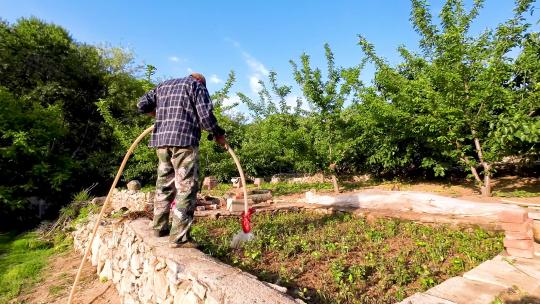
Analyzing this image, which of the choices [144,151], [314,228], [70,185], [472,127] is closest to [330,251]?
[314,228]

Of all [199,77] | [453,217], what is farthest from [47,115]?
[453,217]

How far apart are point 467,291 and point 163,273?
2.89 m

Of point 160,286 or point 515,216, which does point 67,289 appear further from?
point 515,216

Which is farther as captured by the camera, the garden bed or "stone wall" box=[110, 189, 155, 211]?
"stone wall" box=[110, 189, 155, 211]

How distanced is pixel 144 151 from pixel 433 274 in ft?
25.2

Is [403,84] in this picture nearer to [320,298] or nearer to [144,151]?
[144,151]

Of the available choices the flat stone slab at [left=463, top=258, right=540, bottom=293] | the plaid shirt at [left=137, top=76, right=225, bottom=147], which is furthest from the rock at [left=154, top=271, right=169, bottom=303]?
the flat stone slab at [left=463, top=258, right=540, bottom=293]

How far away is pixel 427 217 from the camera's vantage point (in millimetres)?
5586

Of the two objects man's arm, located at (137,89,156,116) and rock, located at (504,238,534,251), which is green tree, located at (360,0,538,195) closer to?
rock, located at (504,238,534,251)

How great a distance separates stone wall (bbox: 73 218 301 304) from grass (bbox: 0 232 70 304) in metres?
1.14

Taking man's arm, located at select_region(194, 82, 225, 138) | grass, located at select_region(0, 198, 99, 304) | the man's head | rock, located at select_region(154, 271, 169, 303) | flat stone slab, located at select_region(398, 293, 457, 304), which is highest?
the man's head

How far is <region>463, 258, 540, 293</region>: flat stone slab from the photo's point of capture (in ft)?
9.57

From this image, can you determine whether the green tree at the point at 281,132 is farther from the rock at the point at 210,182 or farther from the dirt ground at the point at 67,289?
the dirt ground at the point at 67,289

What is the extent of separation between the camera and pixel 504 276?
311cm
